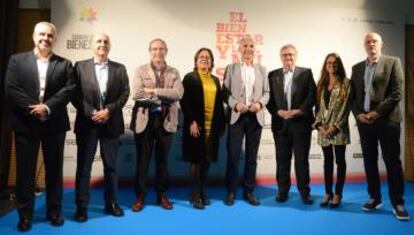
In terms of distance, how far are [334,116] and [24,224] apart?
9.36 feet

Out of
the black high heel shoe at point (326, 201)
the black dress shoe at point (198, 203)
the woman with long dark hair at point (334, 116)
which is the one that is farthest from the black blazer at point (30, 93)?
the black high heel shoe at point (326, 201)

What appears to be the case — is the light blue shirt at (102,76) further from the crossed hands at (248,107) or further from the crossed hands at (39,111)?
the crossed hands at (248,107)

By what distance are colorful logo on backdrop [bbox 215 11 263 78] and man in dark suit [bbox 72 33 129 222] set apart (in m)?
1.76

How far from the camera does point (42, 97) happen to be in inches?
121

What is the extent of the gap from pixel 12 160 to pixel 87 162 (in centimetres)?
188

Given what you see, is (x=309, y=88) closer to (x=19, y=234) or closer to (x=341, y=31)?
(x=341, y=31)

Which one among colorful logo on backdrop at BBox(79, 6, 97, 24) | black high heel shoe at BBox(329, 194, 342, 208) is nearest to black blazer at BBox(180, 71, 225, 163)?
black high heel shoe at BBox(329, 194, 342, 208)

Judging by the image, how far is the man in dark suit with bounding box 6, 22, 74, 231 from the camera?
3.02 meters

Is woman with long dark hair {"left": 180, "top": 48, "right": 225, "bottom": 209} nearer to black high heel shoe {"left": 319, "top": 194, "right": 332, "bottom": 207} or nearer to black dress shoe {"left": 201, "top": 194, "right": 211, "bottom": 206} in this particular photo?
black dress shoe {"left": 201, "top": 194, "right": 211, "bottom": 206}

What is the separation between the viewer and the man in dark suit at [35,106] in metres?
3.02

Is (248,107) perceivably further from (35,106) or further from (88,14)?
(88,14)

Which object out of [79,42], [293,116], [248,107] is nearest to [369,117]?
[293,116]

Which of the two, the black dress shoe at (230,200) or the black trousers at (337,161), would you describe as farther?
the black dress shoe at (230,200)

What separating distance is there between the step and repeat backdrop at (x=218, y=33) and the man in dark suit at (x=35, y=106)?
1530 millimetres
